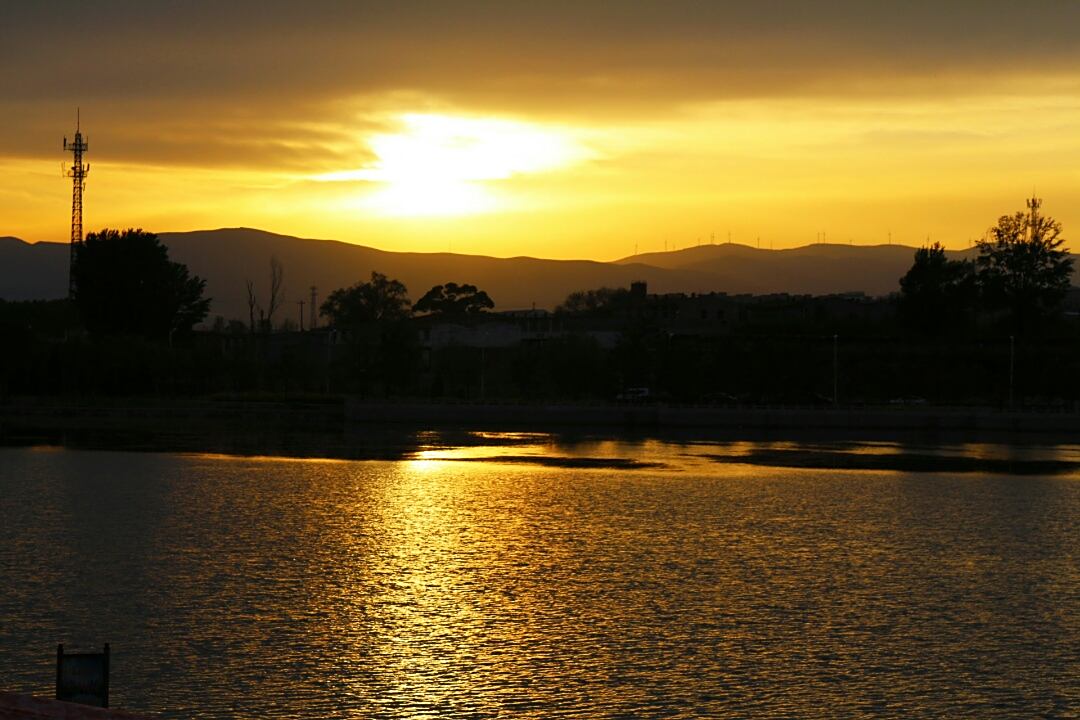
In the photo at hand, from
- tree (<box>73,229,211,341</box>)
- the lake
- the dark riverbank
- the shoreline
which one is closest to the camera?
the lake

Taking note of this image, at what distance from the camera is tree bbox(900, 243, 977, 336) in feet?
420

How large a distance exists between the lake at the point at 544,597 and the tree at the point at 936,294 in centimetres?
8094

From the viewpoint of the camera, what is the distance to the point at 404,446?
72312 millimetres

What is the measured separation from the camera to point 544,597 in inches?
1074

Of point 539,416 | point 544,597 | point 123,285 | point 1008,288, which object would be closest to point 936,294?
point 1008,288

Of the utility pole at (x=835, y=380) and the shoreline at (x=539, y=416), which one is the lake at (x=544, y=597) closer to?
the shoreline at (x=539, y=416)

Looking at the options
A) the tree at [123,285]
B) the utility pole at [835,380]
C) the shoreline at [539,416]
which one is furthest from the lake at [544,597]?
the tree at [123,285]

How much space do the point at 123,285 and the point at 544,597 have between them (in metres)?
104

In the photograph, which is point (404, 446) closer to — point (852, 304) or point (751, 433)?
point (751, 433)

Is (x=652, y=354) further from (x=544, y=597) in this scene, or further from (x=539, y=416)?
(x=544, y=597)

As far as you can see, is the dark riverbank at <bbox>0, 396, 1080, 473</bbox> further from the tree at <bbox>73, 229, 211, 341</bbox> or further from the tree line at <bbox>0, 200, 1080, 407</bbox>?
the tree at <bbox>73, 229, 211, 341</bbox>

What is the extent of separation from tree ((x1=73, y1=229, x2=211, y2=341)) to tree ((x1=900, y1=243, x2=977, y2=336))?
67.8 metres

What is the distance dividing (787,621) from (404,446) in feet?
159

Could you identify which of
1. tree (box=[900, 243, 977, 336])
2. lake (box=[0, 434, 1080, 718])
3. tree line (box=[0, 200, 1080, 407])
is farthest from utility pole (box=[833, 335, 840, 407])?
lake (box=[0, 434, 1080, 718])
